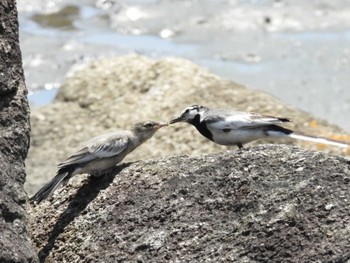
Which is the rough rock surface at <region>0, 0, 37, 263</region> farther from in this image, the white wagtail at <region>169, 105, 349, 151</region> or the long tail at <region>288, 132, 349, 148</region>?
the long tail at <region>288, 132, 349, 148</region>

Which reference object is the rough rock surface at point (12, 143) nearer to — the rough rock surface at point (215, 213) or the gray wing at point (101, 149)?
the rough rock surface at point (215, 213)

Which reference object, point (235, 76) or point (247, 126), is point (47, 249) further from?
point (235, 76)

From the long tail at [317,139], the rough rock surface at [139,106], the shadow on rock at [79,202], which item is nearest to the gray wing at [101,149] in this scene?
the shadow on rock at [79,202]

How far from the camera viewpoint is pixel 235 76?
19406 mm

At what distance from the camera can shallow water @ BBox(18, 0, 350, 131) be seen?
19297 mm

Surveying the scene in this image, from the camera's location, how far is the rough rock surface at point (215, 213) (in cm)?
701

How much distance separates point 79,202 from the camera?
817 centimetres

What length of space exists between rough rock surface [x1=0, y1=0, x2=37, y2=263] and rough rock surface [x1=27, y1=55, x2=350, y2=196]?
532cm

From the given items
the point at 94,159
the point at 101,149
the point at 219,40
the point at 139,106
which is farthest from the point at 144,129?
the point at 219,40

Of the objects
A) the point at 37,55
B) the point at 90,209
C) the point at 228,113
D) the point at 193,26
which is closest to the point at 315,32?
the point at 193,26

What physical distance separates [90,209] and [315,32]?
545 inches

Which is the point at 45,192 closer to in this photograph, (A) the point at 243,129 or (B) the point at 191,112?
(A) the point at 243,129

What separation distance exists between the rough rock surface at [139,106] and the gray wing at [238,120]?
250cm

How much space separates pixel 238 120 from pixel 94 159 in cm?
193
